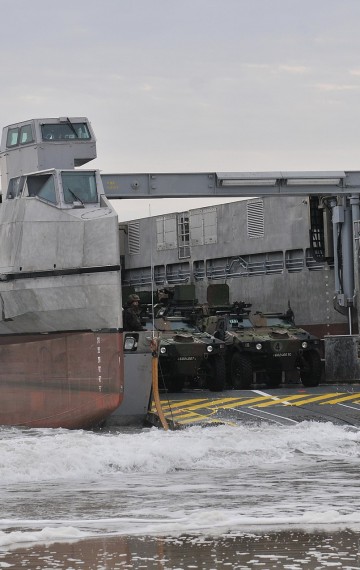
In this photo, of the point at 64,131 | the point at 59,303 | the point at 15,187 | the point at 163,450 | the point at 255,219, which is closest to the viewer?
the point at 163,450

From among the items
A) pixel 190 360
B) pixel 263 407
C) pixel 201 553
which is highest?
pixel 190 360

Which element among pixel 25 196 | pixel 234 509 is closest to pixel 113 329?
pixel 25 196

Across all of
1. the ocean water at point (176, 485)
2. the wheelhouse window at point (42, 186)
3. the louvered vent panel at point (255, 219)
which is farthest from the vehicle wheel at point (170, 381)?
the louvered vent panel at point (255, 219)

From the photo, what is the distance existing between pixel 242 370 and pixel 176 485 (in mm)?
14271

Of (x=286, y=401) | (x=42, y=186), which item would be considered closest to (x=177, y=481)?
(x=42, y=186)

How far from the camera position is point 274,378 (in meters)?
27.9

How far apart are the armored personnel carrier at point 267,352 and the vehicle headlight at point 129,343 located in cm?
659

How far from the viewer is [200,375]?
2639 centimetres

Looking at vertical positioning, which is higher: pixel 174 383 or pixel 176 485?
pixel 174 383

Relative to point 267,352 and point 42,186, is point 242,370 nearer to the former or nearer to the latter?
point 267,352

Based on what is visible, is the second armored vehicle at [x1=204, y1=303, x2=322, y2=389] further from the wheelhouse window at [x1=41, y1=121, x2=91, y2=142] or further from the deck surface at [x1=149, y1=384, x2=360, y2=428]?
the wheelhouse window at [x1=41, y1=121, x2=91, y2=142]

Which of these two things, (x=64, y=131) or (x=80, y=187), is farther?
(x=64, y=131)

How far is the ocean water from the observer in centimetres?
926

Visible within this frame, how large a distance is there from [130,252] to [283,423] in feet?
71.4
